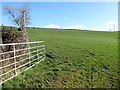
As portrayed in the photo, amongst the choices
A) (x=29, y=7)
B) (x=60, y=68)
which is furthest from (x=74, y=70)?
(x=29, y=7)

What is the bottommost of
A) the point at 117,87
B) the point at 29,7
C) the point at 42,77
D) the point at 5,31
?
the point at 117,87

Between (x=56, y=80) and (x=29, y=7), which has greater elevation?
(x=29, y=7)

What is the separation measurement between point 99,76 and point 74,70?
91 cm

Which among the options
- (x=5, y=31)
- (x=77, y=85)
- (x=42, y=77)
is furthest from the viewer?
(x=5, y=31)

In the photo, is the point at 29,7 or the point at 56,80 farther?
the point at 29,7

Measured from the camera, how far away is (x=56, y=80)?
379cm

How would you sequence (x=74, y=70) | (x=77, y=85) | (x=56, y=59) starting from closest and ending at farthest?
1. (x=77, y=85)
2. (x=74, y=70)
3. (x=56, y=59)

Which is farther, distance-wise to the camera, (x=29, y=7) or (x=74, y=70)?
(x=29, y=7)

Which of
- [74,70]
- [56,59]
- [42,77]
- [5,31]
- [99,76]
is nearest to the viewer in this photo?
[42,77]

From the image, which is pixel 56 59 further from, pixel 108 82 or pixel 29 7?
pixel 29 7

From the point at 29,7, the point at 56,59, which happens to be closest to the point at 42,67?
the point at 56,59

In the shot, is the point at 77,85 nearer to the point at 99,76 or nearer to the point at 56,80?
the point at 56,80

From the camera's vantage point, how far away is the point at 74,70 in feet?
15.4

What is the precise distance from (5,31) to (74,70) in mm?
3117
